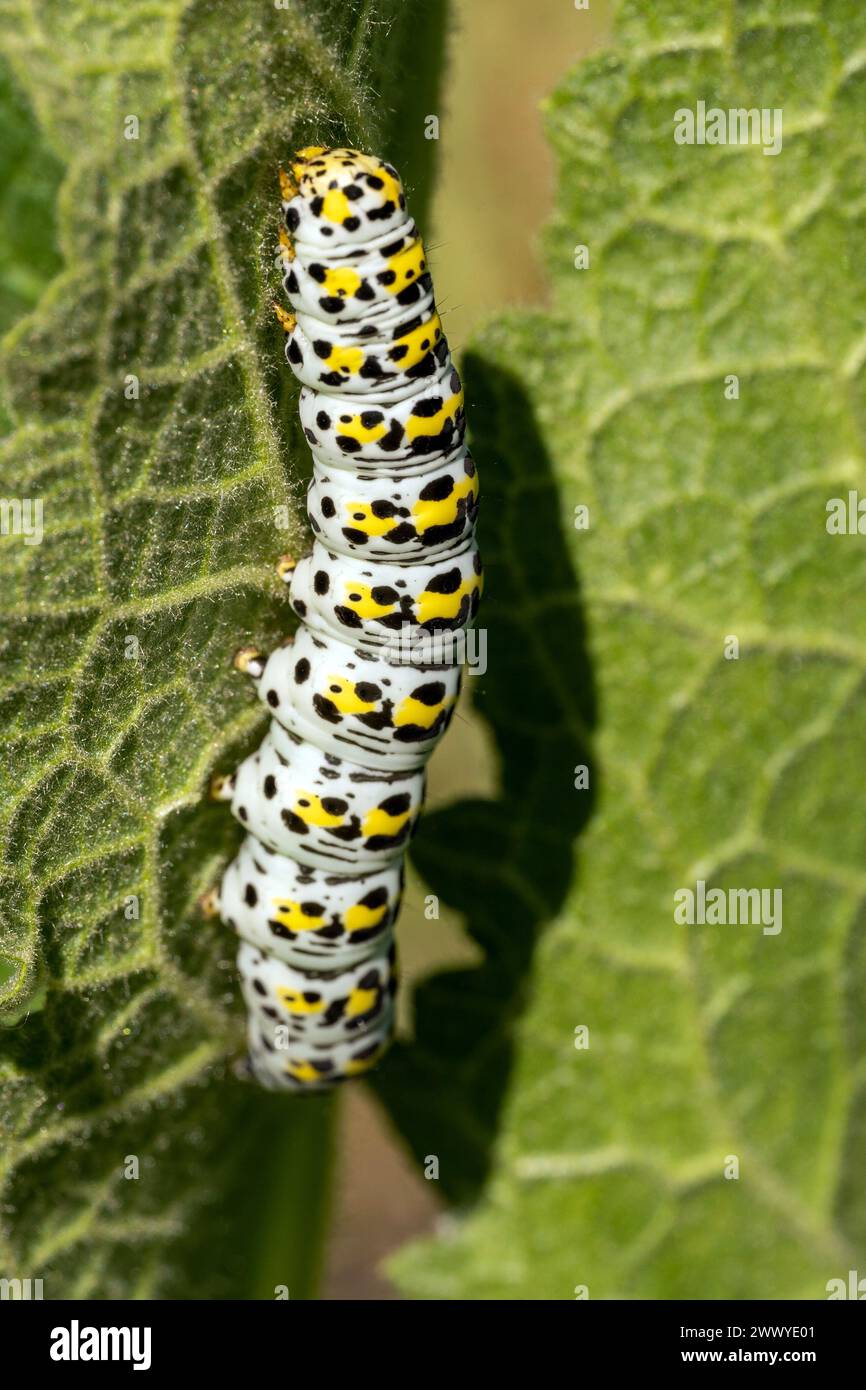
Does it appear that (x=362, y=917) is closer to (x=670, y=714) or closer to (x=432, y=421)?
(x=670, y=714)

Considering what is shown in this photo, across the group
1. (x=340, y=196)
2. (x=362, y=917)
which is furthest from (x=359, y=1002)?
(x=340, y=196)

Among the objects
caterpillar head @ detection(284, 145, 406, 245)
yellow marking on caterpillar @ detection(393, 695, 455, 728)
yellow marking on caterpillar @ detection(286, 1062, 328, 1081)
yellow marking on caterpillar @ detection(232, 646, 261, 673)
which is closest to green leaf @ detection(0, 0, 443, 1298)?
yellow marking on caterpillar @ detection(232, 646, 261, 673)

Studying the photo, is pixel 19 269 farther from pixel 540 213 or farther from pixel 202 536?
pixel 540 213

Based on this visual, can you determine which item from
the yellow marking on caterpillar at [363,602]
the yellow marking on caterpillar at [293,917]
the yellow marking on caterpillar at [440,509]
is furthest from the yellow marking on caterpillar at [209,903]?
the yellow marking on caterpillar at [440,509]

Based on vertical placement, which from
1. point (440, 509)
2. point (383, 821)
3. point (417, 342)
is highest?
point (417, 342)

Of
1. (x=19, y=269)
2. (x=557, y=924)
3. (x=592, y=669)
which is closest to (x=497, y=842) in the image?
(x=557, y=924)

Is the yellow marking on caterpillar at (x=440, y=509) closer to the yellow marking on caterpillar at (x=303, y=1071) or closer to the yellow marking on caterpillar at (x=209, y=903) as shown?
the yellow marking on caterpillar at (x=209, y=903)
